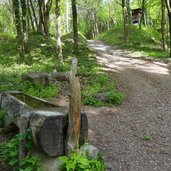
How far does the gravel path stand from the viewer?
7.22 metres

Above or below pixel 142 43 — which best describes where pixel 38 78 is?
below

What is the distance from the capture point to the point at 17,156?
21.6ft

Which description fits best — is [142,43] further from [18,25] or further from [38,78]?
[38,78]

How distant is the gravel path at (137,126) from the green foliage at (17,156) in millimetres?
1827

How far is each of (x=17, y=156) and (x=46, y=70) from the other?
9.37m

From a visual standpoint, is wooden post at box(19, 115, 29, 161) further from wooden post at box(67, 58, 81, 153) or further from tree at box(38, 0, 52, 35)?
tree at box(38, 0, 52, 35)

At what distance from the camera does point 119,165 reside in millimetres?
6914

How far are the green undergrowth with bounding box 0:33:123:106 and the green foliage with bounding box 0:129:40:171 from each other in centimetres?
480

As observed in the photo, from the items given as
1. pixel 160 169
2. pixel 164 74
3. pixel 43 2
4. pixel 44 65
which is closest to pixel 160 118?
pixel 160 169

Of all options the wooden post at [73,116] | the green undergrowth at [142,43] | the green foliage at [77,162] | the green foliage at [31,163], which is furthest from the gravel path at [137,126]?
the green undergrowth at [142,43]

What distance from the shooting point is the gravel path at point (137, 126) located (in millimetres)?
7223

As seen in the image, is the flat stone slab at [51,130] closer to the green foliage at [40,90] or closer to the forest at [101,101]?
the forest at [101,101]

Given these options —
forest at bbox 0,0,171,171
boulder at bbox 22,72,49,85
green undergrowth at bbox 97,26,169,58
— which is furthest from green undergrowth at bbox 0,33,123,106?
green undergrowth at bbox 97,26,169,58

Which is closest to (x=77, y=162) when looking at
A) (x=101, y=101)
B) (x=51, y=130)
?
(x=51, y=130)
